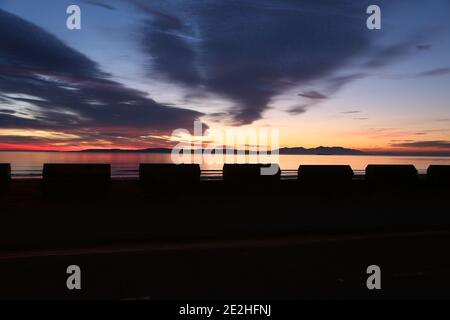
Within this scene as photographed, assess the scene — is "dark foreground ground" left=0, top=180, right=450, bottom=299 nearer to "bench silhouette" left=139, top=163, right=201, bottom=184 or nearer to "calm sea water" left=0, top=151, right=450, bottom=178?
"bench silhouette" left=139, top=163, right=201, bottom=184

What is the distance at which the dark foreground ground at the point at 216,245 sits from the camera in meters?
6.67

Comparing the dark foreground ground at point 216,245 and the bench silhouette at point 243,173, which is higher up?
the bench silhouette at point 243,173

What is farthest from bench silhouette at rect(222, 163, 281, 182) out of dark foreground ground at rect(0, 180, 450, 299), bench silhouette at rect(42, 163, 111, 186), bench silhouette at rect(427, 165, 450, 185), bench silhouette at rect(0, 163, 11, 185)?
bench silhouette at rect(427, 165, 450, 185)

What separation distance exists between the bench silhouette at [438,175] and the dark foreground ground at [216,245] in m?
8.14

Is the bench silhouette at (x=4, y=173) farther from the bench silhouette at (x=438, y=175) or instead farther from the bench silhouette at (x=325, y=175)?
the bench silhouette at (x=438, y=175)

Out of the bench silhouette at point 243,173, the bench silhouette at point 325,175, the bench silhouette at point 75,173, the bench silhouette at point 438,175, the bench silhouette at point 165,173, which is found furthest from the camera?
the bench silhouette at point 438,175

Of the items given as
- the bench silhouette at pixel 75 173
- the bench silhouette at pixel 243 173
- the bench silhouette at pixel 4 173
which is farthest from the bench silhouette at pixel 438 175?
the bench silhouette at pixel 4 173

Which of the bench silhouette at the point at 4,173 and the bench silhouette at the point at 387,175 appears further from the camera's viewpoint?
the bench silhouette at the point at 387,175

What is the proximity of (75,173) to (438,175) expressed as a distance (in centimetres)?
2343

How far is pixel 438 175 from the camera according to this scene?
27375mm

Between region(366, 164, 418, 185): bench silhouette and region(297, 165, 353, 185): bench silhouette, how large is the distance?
2253 mm

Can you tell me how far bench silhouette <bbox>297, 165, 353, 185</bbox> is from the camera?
23.1 meters
